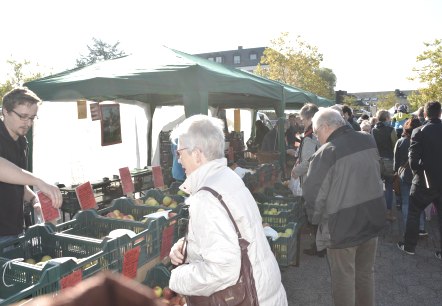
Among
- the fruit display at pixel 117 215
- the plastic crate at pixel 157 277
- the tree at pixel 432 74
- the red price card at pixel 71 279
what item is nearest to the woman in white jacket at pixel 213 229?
the red price card at pixel 71 279

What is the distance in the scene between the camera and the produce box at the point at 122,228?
2.67 m

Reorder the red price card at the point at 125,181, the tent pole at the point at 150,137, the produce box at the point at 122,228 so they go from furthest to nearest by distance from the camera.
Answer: the tent pole at the point at 150,137 → the red price card at the point at 125,181 → the produce box at the point at 122,228

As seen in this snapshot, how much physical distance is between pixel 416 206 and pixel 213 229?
4.17 metres

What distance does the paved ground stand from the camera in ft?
12.6

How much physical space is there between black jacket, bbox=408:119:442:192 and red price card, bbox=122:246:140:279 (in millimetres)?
3791

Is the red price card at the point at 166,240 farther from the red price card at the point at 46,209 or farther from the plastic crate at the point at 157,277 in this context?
the red price card at the point at 46,209

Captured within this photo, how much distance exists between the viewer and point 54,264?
6.55 feet

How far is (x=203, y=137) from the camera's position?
6.09 feet

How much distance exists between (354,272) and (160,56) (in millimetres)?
3799

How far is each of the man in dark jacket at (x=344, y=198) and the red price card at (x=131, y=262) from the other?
1.45 meters

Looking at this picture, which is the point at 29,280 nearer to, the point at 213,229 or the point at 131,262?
the point at 131,262

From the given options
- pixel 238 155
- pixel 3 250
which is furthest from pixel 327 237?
pixel 238 155

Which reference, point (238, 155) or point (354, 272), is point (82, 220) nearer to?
point (354, 272)

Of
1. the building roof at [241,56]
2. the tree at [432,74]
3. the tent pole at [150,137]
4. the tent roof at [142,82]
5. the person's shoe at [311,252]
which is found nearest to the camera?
the tent roof at [142,82]
